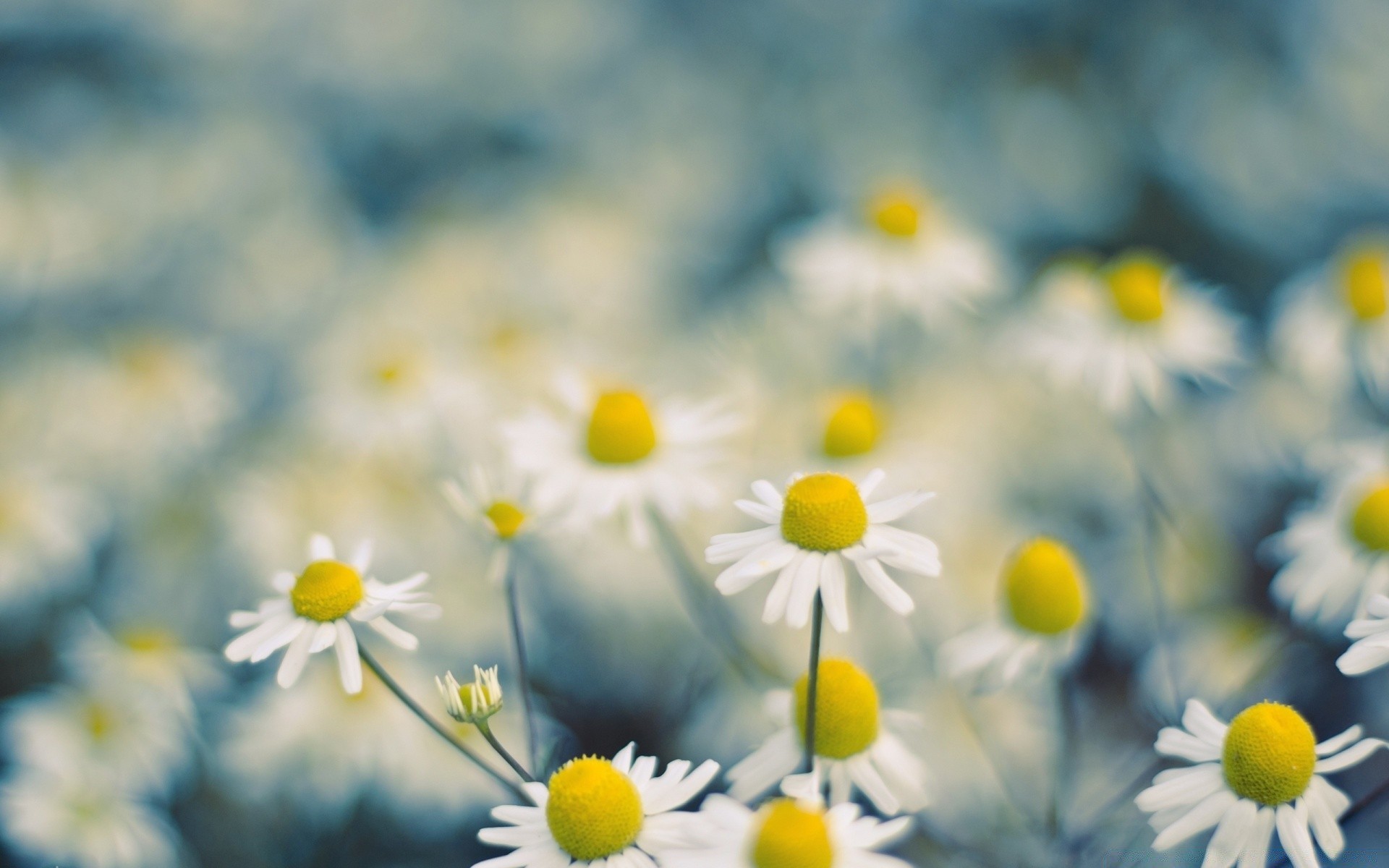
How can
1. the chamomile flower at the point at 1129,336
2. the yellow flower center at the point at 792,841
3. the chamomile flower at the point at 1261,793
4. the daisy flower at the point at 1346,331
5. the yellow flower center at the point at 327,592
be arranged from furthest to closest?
1. the daisy flower at the point at 1346,331
2. the chamomile flower at the point at 1129,336
3. the yellow flower center at the point at 327,592
4. the chamomile flower at the point at 1261,793
5. the yellow flower center at the point at 792,841

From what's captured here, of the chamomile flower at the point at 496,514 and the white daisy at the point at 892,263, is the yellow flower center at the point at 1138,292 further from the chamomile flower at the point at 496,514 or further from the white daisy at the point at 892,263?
the chamomile flower at the point at 496,514

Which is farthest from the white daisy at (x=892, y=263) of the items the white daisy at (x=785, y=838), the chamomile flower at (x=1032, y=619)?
the white daisy at (x=785, y=838)

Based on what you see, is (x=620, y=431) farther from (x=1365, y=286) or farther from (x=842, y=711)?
(x=1365, y=286)

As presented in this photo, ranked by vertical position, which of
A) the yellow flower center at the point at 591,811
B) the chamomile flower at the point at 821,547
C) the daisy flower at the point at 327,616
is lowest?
the yellow flower center at the point at 591,811

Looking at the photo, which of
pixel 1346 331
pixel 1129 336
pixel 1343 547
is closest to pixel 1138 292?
pixel 1129 336

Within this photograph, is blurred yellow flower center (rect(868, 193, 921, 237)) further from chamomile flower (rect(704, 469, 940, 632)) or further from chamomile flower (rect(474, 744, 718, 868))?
chamomile flower (rect(474, 744, 718, 868))

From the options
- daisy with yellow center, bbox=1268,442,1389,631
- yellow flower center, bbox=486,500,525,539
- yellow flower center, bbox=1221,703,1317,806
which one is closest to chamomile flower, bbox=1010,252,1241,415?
daisy with yellow center, bbox=1268,442,1389,631

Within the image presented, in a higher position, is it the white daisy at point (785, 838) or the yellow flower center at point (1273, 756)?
the white daisy at point (785, 838)

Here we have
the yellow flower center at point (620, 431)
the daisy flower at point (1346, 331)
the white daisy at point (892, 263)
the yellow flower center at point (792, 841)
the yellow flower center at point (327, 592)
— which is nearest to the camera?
the yellow flower center at point (792, 841)
